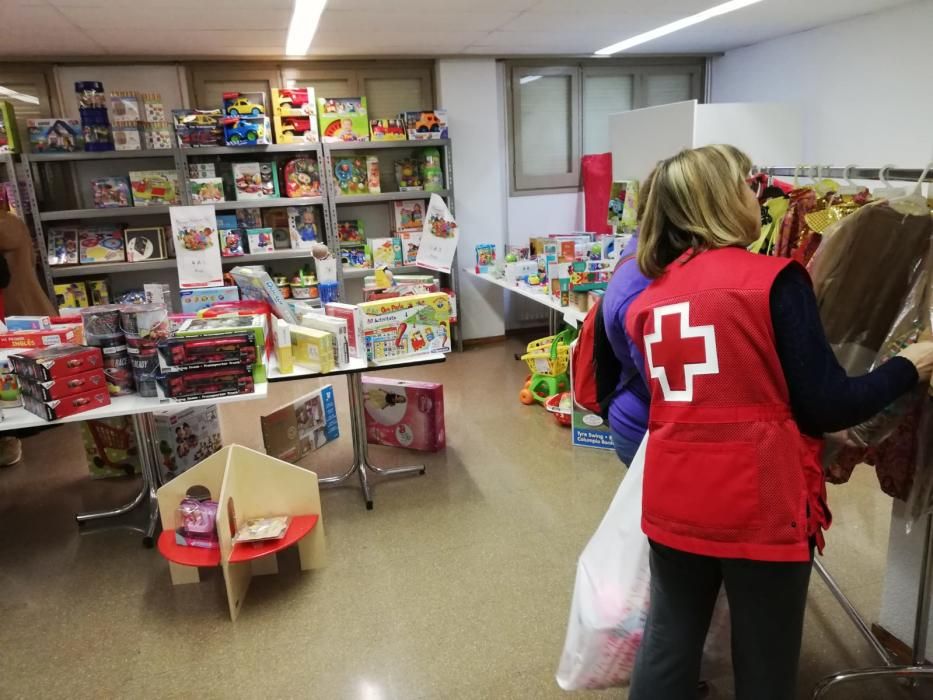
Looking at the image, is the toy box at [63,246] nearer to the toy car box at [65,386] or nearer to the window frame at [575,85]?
the toy car box at [65,386]

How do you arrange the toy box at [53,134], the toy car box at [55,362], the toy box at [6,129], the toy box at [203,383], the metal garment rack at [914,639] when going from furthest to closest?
the toy box at [53,134], the toy box at [6,129], the toy box at [203,383], the toy car box at [55,362], the metal garment rack at [914,639]

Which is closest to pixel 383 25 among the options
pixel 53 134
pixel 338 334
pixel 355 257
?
pixel 355 257

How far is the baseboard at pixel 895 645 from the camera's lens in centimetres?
202

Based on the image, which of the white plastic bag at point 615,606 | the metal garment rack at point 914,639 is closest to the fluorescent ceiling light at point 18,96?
the white plastic bag at point 615,606

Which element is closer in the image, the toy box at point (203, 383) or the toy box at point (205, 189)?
the toy box at point (203, 383)

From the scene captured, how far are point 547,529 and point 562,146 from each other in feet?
13.5

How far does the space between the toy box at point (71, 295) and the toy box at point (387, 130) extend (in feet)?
7.96

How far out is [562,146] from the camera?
602 centimetres

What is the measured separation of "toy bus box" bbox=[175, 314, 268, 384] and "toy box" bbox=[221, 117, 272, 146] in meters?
2.42

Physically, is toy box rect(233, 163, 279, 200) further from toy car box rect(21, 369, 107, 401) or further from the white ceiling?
toy car box rect(21, 369, 107, 401)

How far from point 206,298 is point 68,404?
90cm

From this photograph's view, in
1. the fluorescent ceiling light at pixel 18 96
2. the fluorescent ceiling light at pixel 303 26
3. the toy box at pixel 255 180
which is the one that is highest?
the fluorescent ceiling light at pixel 303 26

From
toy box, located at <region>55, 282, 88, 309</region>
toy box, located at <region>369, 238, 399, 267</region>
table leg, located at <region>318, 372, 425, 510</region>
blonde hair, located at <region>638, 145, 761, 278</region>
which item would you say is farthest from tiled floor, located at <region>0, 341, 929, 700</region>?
toy box, located at <region>369, 238, 399, 267</region>

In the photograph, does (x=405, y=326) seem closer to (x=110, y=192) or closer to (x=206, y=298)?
(x=206, y=298)
